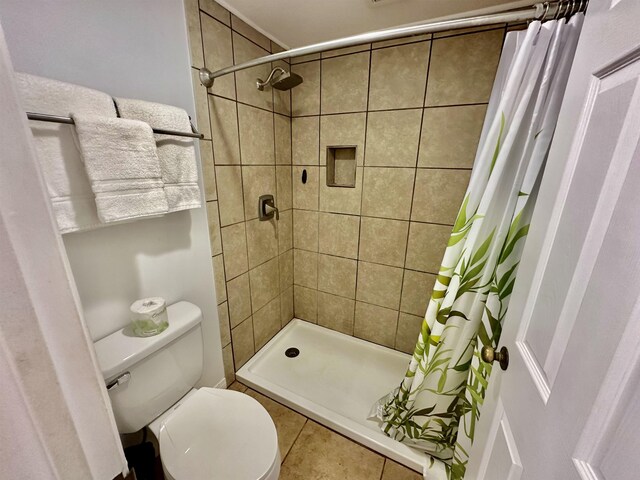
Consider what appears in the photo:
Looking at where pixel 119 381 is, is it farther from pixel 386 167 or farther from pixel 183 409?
pixel 386 167

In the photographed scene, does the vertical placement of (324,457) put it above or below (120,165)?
below

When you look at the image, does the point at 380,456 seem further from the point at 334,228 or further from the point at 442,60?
the point at 442,60

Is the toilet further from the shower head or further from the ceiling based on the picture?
the ceiling

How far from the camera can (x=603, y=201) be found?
1.29 feet

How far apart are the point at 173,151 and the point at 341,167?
105cm

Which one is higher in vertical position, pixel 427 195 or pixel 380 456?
pixel 427 195

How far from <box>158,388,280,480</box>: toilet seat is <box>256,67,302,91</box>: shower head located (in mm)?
1466

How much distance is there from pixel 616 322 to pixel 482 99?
4.18 feet

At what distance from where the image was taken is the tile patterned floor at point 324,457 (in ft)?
3.82

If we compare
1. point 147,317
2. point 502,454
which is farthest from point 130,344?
point 502,454

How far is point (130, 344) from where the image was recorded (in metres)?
0.88

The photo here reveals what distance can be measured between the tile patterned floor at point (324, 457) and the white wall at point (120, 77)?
34.5 inches

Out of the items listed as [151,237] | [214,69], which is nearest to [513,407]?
[151,237]

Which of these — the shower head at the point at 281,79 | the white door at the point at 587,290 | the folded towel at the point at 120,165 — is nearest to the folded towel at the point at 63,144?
the folded towel at the point at 120,165
